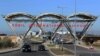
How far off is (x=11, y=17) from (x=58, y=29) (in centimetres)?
3134

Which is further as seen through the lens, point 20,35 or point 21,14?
point 20,35

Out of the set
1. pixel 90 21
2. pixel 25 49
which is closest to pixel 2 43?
pixel 25 49

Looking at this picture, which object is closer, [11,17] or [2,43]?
[2,43]

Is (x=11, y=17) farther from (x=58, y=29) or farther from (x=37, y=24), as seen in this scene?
(x=58, y=29)

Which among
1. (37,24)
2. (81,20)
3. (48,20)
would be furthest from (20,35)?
(81,20)

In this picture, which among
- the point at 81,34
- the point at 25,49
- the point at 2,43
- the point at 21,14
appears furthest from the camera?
the point at 81,34

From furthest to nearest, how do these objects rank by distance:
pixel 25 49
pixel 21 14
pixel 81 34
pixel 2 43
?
pixel 81 34, pixel 21 14, pixel 2 43, pixel 25 49

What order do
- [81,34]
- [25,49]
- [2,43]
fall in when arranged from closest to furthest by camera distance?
[25,49]
[2,43]
[81,34]

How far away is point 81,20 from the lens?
17212 centimetres

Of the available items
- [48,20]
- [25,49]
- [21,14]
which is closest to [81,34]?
[48,20]

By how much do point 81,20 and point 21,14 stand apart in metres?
29.2

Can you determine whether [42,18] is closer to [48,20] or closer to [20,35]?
[48,20]

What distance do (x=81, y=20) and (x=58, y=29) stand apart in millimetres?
24736

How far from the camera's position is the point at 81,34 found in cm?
18350
